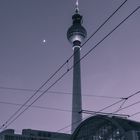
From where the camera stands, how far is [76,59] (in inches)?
5458

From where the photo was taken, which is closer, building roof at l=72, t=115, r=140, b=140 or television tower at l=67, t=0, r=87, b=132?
building roof at l=72, t=115, r=140, b=140

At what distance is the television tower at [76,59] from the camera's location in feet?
440

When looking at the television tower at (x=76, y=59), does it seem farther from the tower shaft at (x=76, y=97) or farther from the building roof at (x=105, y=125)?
the building roof at (x=105, y=125)

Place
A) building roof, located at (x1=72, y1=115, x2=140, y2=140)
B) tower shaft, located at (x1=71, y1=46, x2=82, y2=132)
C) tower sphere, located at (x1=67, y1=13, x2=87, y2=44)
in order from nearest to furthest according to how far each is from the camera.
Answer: building roof, located at (x1=72, y1=115, x2=140, y2=140) < tower shaft, located at (x1=71, y1=46, x2=82, y2=132) < tower sphere, located at (x1=67, y1=13, x2=87, y2=44)

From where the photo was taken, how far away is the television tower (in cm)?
13412

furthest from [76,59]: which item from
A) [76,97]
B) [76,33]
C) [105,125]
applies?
[105,125]

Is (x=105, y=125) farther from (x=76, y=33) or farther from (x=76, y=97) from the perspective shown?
(x=76, y=33)

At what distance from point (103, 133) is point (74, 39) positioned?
10801 centimetres

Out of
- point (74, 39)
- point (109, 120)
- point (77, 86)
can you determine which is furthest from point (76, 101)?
point (109, 120)

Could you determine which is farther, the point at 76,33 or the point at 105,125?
the point at 76,33

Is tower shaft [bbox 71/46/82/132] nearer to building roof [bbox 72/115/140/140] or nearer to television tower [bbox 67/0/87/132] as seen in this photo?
television tower [bbox 67/0/87/132]

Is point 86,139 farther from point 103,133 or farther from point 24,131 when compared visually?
point 24,131

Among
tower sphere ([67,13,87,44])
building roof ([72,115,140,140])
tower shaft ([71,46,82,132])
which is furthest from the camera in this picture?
tower sphere ([67,13,87,44])

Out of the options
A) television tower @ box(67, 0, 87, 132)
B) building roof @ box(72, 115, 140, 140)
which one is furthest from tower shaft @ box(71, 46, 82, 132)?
building roof @ box(72, 115, 140, 140)
